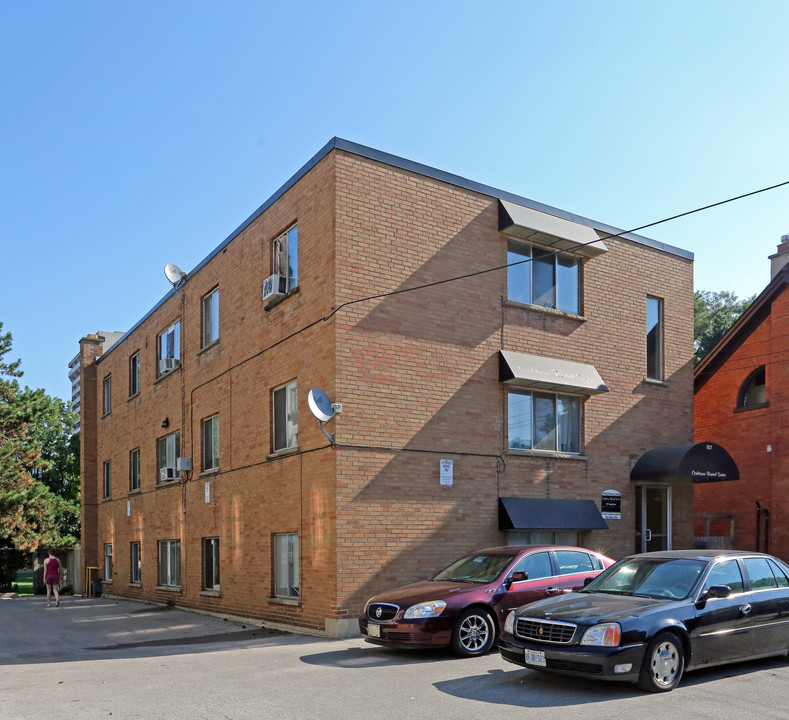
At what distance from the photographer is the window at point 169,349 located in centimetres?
2223

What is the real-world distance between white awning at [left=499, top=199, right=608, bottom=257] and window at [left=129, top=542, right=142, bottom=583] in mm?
15765

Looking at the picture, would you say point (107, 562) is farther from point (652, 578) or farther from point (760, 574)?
point (760, 574)

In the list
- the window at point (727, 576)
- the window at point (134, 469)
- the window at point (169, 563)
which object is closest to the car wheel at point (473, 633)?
the window at point (727, 576)

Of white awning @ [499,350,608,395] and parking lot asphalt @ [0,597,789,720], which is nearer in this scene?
parking lot asphalt @ [0,597,789,720]

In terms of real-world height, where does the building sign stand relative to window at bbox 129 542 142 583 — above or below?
above

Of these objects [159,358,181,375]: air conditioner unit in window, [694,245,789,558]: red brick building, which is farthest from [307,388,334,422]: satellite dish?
[694,245,789,558]: red brick building

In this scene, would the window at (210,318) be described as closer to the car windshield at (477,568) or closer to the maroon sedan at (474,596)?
the car windshield at (477,568)

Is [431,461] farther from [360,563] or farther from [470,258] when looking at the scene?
[470,258]

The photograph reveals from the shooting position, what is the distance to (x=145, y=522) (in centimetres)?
2439

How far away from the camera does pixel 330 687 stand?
9.09m

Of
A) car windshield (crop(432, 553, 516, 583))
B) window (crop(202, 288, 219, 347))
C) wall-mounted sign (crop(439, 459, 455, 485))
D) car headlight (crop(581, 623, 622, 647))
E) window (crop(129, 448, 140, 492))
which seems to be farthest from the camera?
window (crop(129, 448, 140, 492))

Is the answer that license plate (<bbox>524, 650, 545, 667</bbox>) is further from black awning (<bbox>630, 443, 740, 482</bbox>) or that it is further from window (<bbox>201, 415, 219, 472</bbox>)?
window (<bbox>201, 415, 219, 472</bbox>)

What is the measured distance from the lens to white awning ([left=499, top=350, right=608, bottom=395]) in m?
15.8

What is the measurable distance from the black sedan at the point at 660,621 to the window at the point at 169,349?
1474 centimetres
